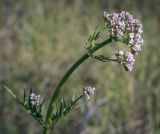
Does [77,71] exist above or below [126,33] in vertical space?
above

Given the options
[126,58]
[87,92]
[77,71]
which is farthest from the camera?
[77,71]

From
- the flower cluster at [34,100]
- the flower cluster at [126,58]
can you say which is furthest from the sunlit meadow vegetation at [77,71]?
the flower cluster at [126,58]

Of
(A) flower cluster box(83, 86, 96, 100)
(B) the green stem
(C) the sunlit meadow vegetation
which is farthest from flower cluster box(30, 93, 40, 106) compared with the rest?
(C) the sunlit meadow vegetation

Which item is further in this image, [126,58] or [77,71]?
[77,71]

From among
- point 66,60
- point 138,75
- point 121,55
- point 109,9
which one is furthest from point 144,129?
point 121,55

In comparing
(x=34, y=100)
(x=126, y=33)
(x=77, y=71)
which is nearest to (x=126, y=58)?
(x=126, y=33)

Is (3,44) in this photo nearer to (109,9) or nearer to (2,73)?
(2,73)

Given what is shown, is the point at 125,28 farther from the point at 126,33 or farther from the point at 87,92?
the point at 87,92

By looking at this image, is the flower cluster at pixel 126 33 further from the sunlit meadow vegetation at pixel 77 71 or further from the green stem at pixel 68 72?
the sunlit meadow vegetation at pixel 77 71
